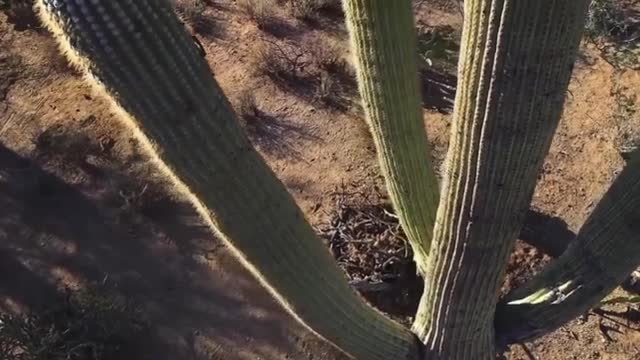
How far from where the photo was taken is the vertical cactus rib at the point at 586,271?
2.88 meters

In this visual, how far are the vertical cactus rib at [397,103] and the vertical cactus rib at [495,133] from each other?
0.67m

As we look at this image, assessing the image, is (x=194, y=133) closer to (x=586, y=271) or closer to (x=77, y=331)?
(x=586, y=271)

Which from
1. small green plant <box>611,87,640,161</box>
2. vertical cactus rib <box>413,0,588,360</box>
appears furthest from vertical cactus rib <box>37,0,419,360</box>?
small green plant <box>611,87,640,161</box>

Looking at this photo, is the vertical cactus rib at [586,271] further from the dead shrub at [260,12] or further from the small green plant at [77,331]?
the dead shrub at [260,12]

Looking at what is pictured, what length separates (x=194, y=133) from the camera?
2004 millimetres

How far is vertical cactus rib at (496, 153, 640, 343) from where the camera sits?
288 centimetres

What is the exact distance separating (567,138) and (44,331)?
12.3 ft

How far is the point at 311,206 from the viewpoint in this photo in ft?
16.7

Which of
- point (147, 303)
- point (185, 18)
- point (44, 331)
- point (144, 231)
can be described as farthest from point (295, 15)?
point (44, 331)

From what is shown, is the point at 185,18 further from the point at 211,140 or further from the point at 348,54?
the point at 211,140

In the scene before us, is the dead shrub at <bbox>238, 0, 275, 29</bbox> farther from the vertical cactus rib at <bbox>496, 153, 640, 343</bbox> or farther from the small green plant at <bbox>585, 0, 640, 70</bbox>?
the vertical cactus rib at <bbox>496, 153, 640, 343</bbox>

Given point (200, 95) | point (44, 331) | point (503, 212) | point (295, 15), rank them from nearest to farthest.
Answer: point (200, 95) < point (503, 212) < point (44, 331) < point (295, 15)

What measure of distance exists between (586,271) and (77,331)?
10.1ft

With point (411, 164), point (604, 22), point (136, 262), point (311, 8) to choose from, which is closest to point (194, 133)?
point (411, 164)
